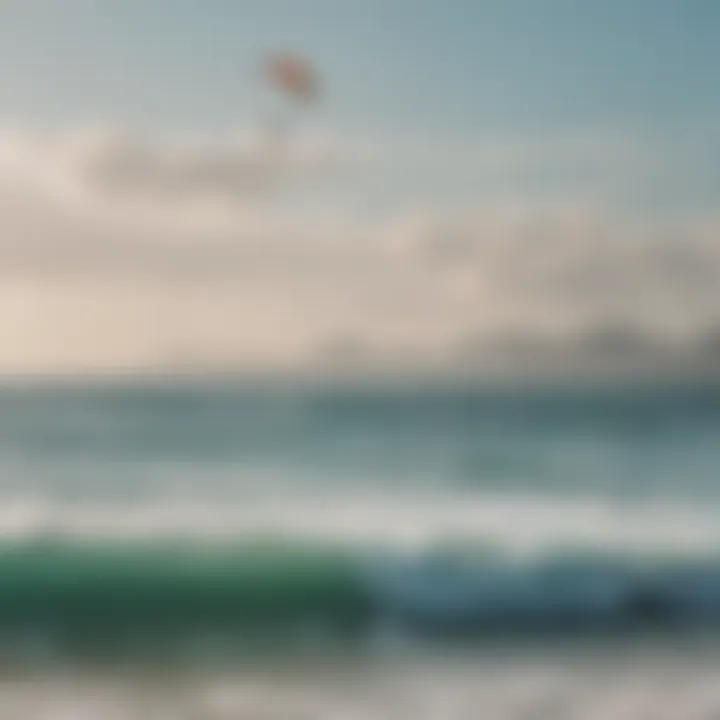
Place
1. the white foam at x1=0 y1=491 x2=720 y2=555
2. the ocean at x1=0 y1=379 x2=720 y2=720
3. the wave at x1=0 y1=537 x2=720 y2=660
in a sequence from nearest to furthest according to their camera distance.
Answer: the ocean at x1=0 y1=379 x2=720 y2=720 → the wave at x1=0 y1=537 x2=720 y2=660 → the white foam at x1=0 y1=491 x2=720 y2=555

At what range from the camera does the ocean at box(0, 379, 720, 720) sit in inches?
79.6

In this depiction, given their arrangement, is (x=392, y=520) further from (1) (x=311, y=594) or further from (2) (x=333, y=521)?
(1) (x=311, y=594)

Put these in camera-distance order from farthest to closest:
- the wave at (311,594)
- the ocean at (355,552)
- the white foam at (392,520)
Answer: the white foam at (392,520)
the wave at (311,594)
the ocean at (355,552)

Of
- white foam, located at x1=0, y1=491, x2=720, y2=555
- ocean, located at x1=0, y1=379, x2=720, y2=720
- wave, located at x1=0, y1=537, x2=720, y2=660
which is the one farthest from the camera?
white foam, located at x1=0, y1=491, x2=720, y2=555

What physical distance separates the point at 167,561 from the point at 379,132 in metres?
1.09

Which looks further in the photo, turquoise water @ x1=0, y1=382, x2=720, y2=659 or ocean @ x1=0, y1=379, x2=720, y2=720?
turquoise water @ x1=0, y1=382, x2=720, y2=659

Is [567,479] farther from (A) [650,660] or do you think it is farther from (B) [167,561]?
(B) [167,561]

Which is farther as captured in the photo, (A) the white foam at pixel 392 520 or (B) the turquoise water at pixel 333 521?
(A) the white foam at pixel 392 520

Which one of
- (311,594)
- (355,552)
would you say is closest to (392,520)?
(355,552)

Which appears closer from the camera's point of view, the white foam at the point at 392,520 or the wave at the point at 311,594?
the wave at the point at 311,594

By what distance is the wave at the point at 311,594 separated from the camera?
7.28 feet

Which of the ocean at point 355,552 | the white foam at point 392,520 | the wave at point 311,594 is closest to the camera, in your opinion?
the ocean at point 355,552

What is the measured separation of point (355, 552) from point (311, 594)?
14 cm

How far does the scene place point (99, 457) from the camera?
2736 millimetres
